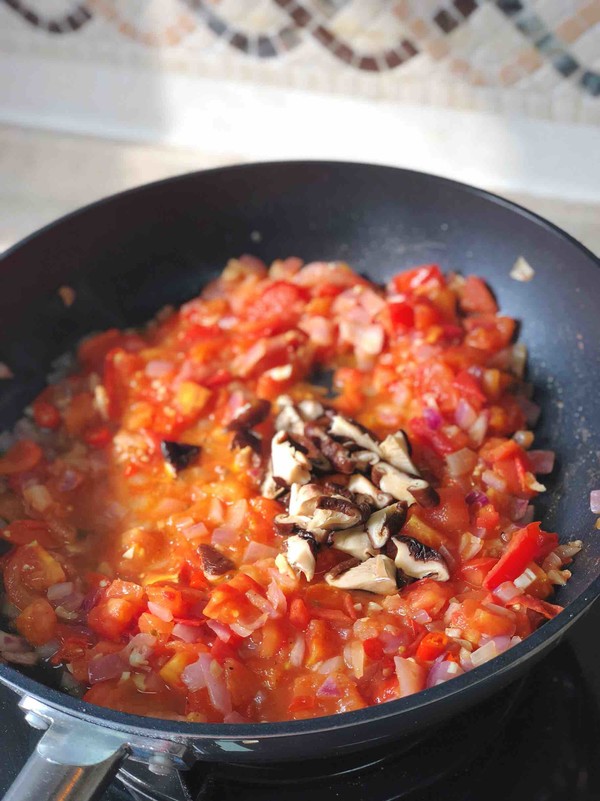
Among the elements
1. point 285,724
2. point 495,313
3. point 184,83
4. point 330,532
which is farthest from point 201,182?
point 285,724

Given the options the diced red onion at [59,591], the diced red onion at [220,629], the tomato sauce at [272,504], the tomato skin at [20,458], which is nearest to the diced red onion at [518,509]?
the tomato sauce at [272,504]

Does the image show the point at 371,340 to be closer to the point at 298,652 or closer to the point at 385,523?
the point at 385,523

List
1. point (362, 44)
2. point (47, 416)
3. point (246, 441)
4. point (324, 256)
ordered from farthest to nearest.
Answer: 1. point (362, 44)
2. point (324, 256)
3. point (47, 416)
4. point (246, 441)

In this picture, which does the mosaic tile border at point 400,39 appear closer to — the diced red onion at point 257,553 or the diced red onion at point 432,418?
the diced red onion at point 432,418

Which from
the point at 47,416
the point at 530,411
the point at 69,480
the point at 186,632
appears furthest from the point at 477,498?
the point at 47,416

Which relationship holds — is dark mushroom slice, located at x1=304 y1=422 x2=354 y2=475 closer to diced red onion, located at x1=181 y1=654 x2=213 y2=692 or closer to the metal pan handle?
diced red onion, located at x1=181 y1=654 x2=213 y2=692

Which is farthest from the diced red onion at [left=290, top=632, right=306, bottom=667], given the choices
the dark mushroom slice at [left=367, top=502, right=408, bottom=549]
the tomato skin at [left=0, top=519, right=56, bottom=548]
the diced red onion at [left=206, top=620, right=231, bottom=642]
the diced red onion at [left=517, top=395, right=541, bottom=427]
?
the diced red onion at [left=517, top=395, right=541, bottom=427]
